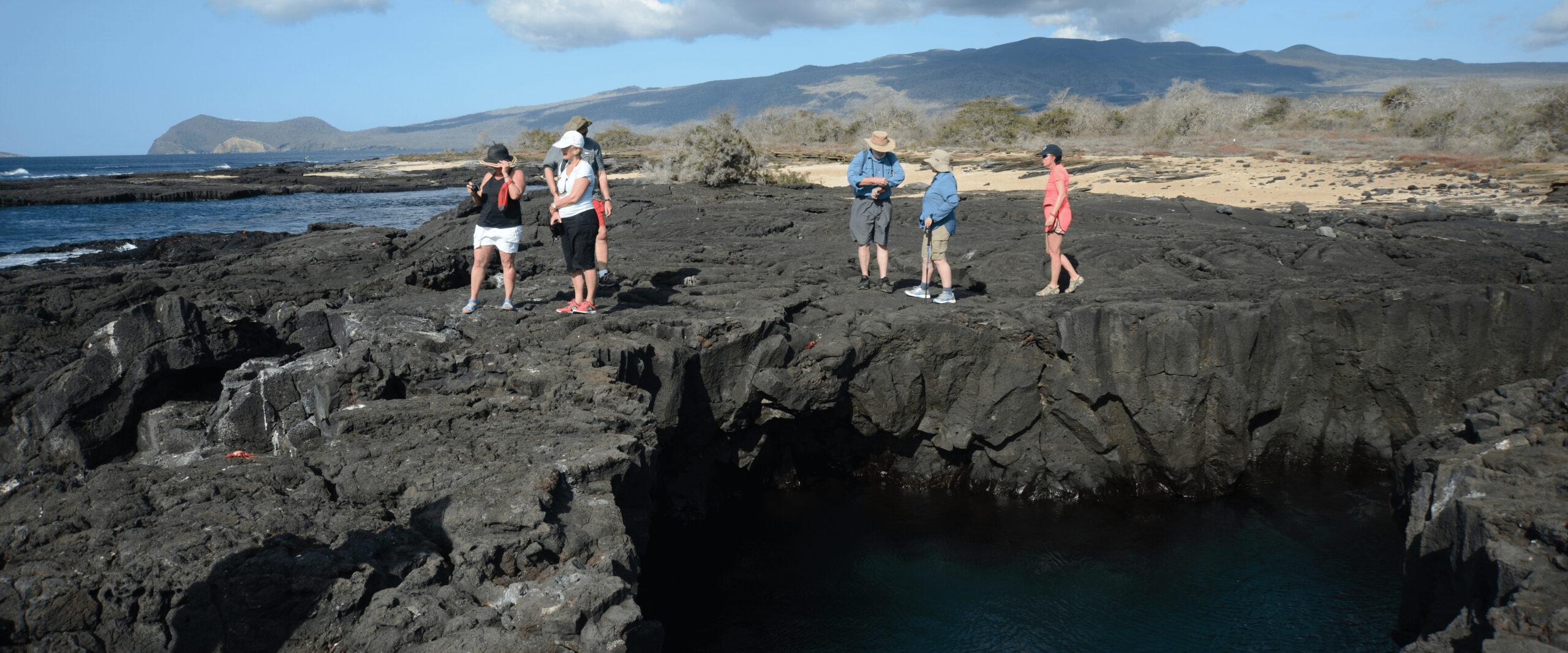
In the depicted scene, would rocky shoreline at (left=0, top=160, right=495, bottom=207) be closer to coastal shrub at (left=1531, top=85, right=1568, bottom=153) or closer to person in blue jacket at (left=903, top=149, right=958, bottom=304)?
person in blue jacket at (left=903, top=149, right=958, bottom=304)

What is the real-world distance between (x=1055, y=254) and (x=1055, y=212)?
451mm

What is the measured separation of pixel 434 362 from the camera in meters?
6.64

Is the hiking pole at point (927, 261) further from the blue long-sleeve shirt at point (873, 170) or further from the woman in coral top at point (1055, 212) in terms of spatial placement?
the woman in coral top at point (1055, 212)

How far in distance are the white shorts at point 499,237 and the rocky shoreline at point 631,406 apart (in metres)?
0.62

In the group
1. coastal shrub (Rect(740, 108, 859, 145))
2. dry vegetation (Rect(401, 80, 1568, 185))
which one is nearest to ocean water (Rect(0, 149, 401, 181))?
coastal shrub (Rect(740, 108, 859, 145))

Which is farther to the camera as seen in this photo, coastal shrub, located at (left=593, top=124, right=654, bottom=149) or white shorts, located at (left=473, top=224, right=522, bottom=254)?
coastal shrub, located at (left=593, top=124, right=654, bottom=149)

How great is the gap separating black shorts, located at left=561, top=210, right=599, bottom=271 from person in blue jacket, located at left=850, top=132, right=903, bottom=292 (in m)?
2.66

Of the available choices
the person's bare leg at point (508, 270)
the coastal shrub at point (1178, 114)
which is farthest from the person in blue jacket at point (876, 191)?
the coastal shrub at point (1178, 114)

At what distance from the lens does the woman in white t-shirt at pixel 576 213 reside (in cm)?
771

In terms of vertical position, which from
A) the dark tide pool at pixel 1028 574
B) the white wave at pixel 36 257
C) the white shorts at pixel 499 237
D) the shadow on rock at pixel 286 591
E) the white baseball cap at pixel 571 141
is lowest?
the dark tide pool at pixel 1028 574

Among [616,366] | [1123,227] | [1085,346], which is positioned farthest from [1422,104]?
[616,366]

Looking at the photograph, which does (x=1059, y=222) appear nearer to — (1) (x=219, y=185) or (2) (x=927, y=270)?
(2) (x=927, y=270)

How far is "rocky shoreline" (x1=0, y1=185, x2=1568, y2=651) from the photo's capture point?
420 centimetres

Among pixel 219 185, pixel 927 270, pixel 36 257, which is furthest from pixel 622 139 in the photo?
pixel 927 270
